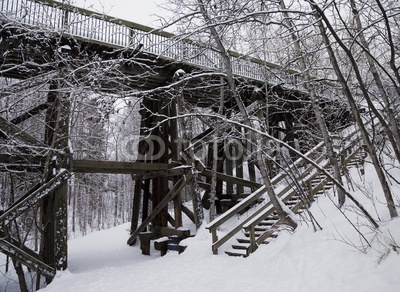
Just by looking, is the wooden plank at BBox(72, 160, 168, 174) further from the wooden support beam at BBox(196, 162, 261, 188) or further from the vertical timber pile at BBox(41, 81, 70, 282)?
the wooden support beam at BBox(196, 162, 261, 188)

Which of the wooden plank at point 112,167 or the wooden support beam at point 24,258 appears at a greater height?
the wooden plank at point 112,167

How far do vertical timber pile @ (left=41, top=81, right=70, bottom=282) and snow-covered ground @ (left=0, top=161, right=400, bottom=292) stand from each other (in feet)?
1.84

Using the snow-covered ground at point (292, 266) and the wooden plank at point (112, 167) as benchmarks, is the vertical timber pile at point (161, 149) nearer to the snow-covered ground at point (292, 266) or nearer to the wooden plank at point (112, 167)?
the wooden plank at point (112, 167)

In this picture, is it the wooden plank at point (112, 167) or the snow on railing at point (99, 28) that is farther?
the wooden plank at point (112, 167)

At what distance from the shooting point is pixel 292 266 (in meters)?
4.11

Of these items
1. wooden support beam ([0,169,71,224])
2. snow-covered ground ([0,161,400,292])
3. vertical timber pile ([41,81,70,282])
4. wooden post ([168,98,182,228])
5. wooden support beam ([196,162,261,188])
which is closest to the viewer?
snow-covered ground ([0,161,400,292])

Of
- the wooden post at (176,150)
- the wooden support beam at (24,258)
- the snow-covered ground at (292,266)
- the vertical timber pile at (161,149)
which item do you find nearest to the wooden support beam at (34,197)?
the wooden support beam at (24,258)

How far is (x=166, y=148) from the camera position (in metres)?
9.19

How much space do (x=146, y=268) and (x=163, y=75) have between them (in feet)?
17.6

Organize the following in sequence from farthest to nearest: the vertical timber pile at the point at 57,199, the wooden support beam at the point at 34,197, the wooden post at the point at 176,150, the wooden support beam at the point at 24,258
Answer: the wooden post at the point at 176,150 < the vertical timber pile at the point at 57,199 < the wooden support beam at the point at 34,197 < the wooden support beam at the point at 24,258

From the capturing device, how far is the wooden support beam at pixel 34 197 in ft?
18.8

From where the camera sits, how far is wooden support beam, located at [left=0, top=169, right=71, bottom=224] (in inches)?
225

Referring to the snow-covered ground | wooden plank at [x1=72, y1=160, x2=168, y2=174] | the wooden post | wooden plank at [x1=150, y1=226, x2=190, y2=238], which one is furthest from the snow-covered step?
wooden plank at [x1=72, y1=160, x2=168, y2=174]

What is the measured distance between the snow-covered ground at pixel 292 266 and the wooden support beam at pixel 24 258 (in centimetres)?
26
